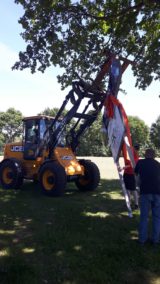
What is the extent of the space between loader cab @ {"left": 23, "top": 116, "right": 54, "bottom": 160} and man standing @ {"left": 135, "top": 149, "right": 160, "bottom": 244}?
21.2 ft

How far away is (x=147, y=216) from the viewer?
6676mm

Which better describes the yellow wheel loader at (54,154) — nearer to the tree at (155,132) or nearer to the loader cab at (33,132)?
the loader cab at (33,132)

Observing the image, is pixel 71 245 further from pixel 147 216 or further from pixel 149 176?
pixel 149 176

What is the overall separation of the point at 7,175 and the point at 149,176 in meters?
7.60

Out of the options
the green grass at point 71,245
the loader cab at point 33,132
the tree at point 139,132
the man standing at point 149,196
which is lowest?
the green grass at point 71,245

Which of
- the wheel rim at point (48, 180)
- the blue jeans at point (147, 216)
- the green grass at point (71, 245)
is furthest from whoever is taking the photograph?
the wheel rim at point (48, 180)

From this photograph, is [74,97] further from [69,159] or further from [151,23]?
[151,23]

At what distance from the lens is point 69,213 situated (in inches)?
352

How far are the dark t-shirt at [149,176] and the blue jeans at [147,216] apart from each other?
13 centimetres

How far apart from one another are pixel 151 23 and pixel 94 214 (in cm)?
802

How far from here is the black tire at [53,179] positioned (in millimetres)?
11055

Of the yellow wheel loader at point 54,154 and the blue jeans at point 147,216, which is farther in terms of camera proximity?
the yellow wheel loader at point 54,154

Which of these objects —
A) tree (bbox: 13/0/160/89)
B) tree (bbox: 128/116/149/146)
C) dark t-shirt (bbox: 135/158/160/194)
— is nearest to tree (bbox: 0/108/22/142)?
tree (bbox: 128/116/149/146)

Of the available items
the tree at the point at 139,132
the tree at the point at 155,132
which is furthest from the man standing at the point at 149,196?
the tree at the point at 155,132
